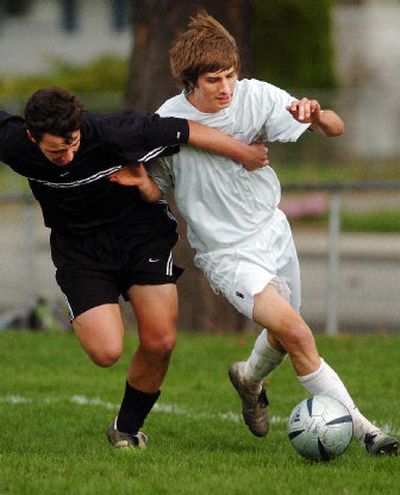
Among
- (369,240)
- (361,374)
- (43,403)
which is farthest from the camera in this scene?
(369,240)

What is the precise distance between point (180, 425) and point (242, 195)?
1899mm

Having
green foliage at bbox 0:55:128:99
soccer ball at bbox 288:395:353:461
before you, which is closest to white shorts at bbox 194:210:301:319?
soccer ball at bbox 288:395:353:461

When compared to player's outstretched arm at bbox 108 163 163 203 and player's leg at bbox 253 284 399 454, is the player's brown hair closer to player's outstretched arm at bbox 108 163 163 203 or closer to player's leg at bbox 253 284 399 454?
player's outstretched arm at bbox 108 163 163 203

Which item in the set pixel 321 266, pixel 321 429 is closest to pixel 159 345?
pixel 321 429

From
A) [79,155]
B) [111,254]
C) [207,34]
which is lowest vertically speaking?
[111,254]

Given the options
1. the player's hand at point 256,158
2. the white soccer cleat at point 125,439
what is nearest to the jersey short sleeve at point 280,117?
the player's hand at point 256,158

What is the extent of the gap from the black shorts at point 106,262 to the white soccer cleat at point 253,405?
0.76 m

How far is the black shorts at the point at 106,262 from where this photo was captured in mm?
7457

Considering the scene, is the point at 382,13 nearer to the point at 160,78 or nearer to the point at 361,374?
the point at 160,78

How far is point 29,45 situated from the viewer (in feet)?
131

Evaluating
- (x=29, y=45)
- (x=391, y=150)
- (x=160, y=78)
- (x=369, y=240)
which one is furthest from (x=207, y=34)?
(x=29, y=45)

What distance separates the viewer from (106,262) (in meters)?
7.51

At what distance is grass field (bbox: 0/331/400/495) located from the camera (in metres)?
6.51

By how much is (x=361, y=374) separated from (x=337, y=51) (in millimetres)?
25524
